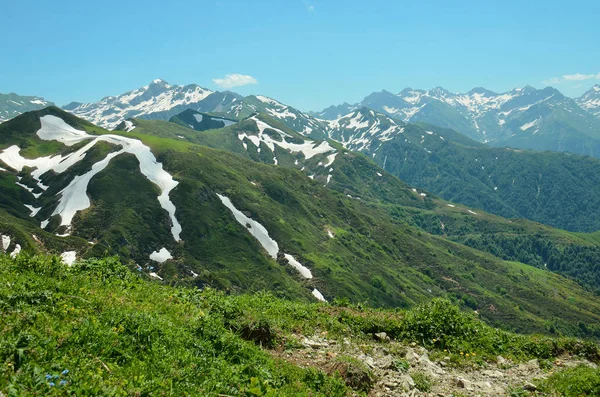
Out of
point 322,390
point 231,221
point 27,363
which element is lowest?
point 231,221

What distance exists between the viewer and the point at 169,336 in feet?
33.9

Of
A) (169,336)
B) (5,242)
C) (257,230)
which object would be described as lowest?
(257,230)

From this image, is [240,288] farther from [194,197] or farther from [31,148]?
[31,148]

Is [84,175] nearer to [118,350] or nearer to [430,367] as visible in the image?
[118,350]

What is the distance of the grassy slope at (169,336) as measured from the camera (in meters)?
7.84

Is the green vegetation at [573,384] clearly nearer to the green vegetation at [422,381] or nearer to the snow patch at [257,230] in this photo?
the green vegetation at [422,381]

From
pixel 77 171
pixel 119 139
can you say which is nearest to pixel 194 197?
pixel 77 171

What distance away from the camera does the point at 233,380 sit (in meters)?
9.23

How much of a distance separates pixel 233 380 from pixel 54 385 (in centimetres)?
371

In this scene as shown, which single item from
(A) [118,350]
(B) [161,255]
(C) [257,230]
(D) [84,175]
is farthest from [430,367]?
(D) [84,175]

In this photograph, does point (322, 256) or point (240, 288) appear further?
point (322, 256)

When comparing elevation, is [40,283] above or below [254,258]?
above

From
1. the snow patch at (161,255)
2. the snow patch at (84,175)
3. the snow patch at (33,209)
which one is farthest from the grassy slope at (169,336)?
the snow patch at (33,209)

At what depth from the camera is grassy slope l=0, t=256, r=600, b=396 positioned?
309 inches
